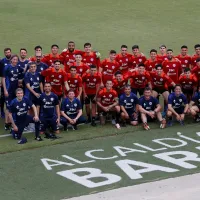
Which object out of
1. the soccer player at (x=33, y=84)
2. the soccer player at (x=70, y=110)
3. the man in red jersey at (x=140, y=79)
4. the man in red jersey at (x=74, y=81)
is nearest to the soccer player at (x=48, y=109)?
the soccer player at (x=70, y=110)

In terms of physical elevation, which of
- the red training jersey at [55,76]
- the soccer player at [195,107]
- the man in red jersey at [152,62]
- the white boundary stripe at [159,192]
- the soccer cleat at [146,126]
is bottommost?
the white boundary stripe at [159,192]

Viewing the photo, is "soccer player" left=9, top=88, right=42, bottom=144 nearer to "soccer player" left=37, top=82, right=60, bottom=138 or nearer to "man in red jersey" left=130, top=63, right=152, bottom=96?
"soccer player" left=37, top=82, right=60, bottom=138

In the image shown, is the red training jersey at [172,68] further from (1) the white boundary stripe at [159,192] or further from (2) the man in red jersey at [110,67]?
(1) the white boundary stripe at [159,192]

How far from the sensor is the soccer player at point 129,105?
482 inches

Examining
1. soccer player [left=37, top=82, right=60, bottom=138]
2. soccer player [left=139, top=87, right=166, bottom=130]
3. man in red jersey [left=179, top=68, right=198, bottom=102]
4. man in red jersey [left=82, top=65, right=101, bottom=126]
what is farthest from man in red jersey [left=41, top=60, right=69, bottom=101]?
man in red jersey [left=179, top=68, right=198, bottom=102]

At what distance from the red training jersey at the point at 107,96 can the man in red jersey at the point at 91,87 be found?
0.31 meters

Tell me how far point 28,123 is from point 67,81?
5.20ft

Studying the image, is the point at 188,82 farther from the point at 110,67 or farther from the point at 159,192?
the point at 159,192

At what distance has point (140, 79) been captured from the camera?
12.9 meters

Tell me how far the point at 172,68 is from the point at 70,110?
10.3 feet

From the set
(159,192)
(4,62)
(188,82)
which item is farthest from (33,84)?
(159,192)

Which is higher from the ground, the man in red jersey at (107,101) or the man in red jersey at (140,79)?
the man in red jersey at (140,79)

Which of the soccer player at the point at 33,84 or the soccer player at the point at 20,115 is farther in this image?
the soccer player at the point at 33,84

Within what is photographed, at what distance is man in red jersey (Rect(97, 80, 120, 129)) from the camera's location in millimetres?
12281
